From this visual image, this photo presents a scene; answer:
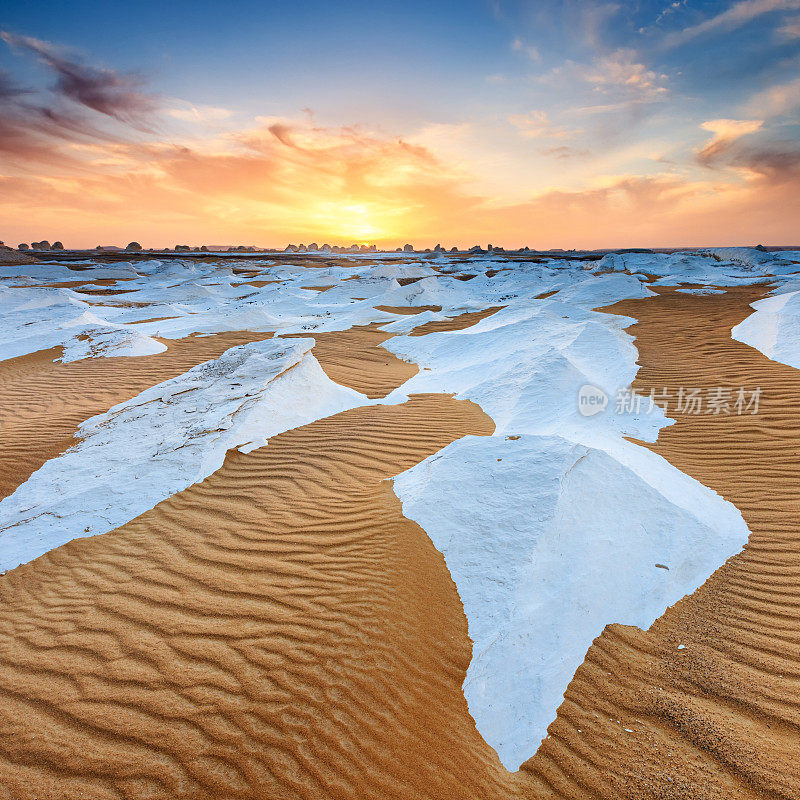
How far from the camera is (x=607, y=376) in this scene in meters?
8.38

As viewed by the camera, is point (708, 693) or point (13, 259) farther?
point (13, 259)

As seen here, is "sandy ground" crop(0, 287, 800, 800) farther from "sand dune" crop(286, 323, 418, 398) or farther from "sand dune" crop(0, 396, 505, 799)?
"sand dune" crop(286, 323, 418, 398)

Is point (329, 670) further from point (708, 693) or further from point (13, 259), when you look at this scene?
point (13, 259)

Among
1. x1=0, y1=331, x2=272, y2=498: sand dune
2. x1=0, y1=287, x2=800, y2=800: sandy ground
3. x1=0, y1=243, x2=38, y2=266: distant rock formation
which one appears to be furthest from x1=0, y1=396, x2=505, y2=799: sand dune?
x1=0, y1=243, x2=38, y2=266: distant rock formation

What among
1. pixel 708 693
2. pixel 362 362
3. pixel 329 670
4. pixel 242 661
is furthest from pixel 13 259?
pixel 708 693

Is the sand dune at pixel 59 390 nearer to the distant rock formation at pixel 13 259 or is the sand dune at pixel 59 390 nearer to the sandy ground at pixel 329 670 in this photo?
the sandy ground at pixel 329 670

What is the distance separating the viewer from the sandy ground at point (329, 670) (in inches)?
85.7

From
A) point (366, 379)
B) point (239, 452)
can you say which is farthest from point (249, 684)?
point (366, 379)

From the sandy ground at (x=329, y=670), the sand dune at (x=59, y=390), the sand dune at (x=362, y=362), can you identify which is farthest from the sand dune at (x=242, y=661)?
the sand dune at (x=362, y=362)

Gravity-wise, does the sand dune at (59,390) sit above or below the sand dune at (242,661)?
above

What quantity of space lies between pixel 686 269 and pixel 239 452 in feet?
105

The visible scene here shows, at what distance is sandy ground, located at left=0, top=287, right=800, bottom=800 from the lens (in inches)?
85.7

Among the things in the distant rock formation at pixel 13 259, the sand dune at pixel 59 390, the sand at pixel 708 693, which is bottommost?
the sand at pixel 708 693

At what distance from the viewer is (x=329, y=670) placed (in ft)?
8.77
